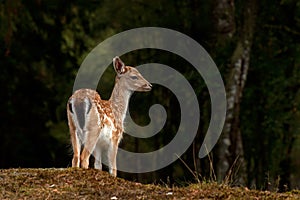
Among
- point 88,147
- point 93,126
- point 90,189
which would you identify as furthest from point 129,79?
point 90,189

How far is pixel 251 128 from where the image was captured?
25078 mm

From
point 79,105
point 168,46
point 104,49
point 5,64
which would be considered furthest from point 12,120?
point 79,105

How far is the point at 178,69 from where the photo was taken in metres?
23.9

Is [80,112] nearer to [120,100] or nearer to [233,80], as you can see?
[120,100]

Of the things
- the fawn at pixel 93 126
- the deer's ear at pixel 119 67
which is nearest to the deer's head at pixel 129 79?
the deer's ear at pixel 119 67

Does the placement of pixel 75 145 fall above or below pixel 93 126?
below

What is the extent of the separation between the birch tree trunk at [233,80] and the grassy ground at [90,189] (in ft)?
32.3

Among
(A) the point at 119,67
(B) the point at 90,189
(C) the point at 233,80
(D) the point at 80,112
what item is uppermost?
(A) the point at 119,67

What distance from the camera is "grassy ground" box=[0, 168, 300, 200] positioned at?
28.6 ft

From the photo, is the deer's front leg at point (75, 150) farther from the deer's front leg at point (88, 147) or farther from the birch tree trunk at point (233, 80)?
the birch tree trunk at point (233, 80)

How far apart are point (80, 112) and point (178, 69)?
1320cm

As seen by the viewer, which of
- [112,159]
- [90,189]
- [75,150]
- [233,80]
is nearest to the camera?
[90,189]

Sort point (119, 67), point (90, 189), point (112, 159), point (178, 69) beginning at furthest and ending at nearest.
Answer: point (178, 69) → point (119, 67) → point (112, 159) → point (90, 189)

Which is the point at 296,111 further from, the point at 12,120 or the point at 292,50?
the point at 12,120
